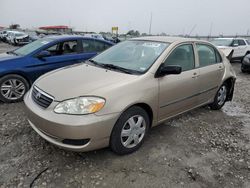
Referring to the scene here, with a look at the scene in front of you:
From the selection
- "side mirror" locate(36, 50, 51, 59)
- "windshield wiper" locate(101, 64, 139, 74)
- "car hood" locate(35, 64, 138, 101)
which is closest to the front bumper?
"car hood" locate(35, 64, 138, 101)

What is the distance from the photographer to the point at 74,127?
7.64 ft

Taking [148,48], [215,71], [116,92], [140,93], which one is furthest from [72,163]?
[215,71]

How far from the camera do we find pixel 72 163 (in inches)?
105

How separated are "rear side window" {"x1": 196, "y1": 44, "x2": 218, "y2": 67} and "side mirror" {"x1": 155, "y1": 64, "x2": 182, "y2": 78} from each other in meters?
1.10

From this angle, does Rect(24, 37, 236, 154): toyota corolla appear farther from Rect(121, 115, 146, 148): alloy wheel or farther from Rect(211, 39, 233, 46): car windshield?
Rect(211, 39, 233, 46): car windshield

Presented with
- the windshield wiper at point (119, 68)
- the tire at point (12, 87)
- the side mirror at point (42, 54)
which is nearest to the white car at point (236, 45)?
the side mirror at point (42, 54)

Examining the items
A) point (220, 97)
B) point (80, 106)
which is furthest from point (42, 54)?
point (220, 97)

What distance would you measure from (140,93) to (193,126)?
64.3 inches

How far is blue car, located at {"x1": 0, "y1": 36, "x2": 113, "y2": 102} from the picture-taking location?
450cm

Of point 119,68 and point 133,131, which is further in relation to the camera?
point 119,68

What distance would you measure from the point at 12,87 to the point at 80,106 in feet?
9.35

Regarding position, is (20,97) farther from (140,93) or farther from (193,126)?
(193,126)

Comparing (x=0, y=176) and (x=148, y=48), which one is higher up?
(x=148, y=48)

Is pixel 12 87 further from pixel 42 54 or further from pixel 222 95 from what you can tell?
pixel 222 95
